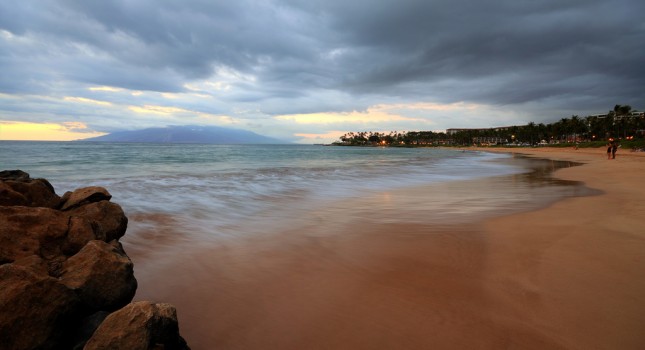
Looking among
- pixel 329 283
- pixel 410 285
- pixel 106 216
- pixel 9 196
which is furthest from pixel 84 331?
pixel 9 196

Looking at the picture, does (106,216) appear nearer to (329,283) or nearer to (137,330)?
(137,330)

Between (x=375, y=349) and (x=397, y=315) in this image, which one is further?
(x=397, y=315)

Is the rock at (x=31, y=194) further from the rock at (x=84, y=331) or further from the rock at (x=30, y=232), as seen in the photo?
the rock at (x=84, y=331)

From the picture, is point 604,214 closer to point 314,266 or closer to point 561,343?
point 561,343

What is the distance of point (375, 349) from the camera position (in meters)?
3.12

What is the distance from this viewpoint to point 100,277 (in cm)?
342

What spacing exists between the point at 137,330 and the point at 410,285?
327cm

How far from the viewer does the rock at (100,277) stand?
130 inches

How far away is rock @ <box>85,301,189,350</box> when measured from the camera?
2.49 meters

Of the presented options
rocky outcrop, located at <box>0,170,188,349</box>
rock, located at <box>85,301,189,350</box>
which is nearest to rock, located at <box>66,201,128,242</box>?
rocky outcrop, located at <box>0,170,188,349</box>

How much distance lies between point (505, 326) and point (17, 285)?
15.3 ft

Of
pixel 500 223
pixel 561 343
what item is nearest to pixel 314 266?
pixel 561 343

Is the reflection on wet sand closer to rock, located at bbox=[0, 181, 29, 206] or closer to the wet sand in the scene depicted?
the wet sand

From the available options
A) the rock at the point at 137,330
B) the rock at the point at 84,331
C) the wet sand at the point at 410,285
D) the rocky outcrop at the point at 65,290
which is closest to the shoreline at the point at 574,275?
the wet sand at the point at 410,285
